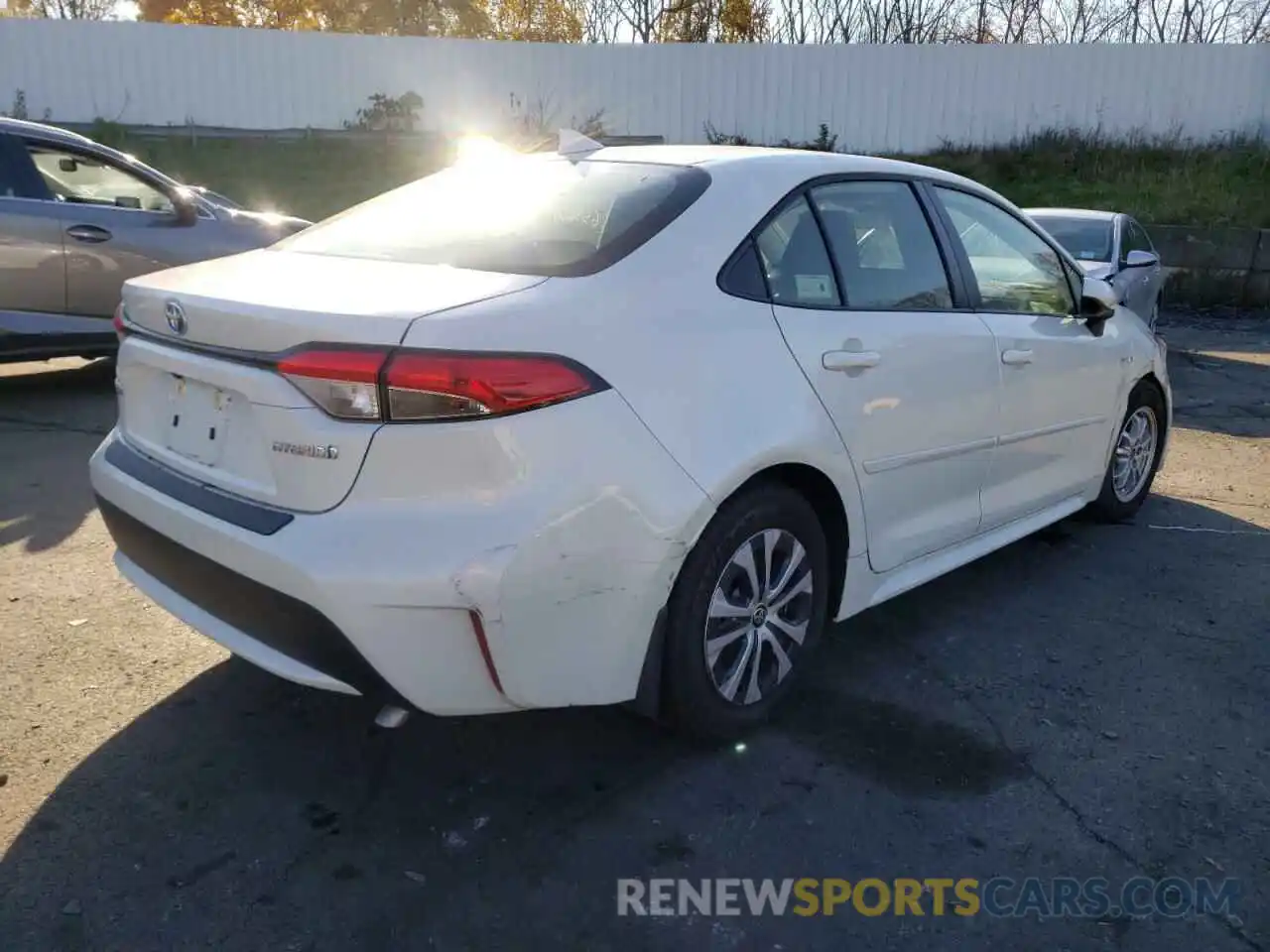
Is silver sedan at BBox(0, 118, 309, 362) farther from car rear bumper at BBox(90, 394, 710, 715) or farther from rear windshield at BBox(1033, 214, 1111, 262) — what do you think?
rear windshield at BBox(1033, 214, 1111, 262)

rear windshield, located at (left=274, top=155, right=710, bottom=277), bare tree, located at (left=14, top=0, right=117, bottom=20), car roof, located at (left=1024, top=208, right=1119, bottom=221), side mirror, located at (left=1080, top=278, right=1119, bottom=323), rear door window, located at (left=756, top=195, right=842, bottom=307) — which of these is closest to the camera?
rear windshield, located at (left=274, top=155, right=710, bottom=277)

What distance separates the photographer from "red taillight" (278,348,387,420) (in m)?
2.43

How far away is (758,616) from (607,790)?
644mm

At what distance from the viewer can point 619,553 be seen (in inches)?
103

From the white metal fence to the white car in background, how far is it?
10671mm

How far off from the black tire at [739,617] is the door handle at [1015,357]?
1.15 meters

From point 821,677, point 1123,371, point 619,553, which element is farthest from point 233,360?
point 1123,371

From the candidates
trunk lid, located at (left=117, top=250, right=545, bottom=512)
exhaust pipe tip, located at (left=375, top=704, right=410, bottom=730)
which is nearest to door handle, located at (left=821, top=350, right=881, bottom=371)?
trunk lid, located at (left=117, top=250, right=545, bottom=512)

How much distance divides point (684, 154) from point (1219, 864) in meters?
2.48

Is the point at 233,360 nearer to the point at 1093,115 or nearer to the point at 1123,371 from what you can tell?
the point at 1123,371

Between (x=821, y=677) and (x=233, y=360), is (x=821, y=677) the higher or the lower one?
the lower one

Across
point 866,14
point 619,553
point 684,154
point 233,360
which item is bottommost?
point 619,553

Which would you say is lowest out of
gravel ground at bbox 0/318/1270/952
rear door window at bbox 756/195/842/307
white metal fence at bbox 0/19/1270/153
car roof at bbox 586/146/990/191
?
gravel ground at bbox 0/318/1270/952

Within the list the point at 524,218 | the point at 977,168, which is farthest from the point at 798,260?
the point at 977,168
